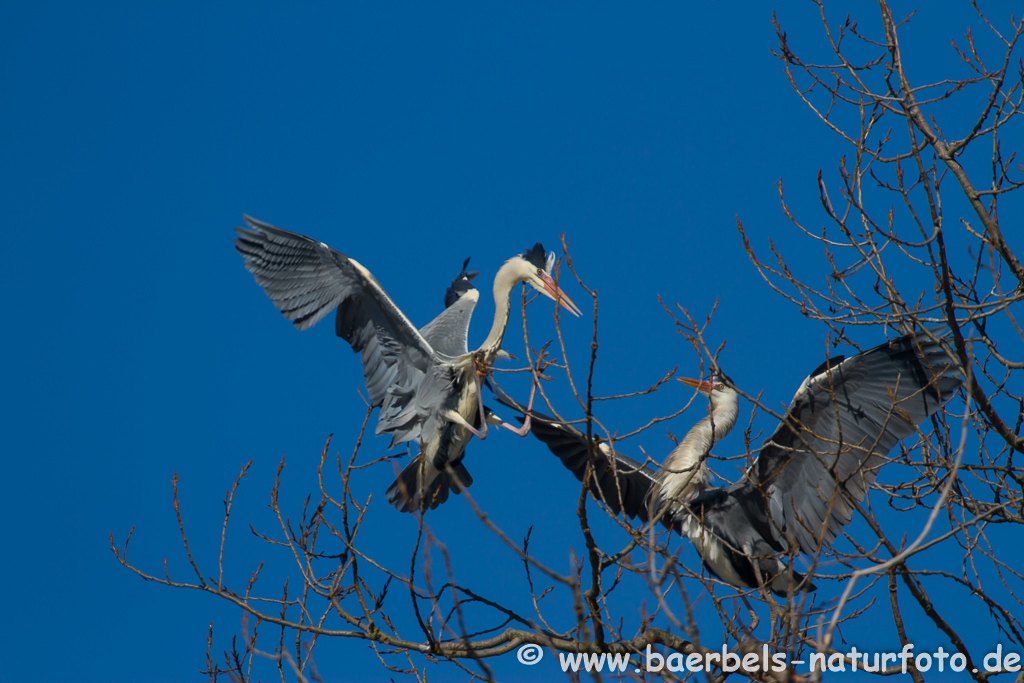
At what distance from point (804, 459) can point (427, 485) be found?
2.29 m

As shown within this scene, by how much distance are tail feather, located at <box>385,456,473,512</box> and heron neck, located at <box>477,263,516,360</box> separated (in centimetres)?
80

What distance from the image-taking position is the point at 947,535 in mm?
2760

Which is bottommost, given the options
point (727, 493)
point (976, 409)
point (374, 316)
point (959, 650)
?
point (959, 650)

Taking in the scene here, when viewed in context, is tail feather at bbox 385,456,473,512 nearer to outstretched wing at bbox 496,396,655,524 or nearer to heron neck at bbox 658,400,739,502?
outstretched wing at bbox 496,396,655,524

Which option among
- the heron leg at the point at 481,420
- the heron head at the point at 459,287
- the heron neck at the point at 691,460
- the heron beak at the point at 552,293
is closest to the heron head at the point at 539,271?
the heron beak at the point at 552,293

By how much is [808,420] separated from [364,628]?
236 cm

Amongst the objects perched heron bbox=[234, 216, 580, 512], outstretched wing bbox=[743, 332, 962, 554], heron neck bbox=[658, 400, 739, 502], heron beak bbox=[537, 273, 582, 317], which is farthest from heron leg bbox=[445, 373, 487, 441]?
outstretched wing bbox=[743, 332, 962, 554]

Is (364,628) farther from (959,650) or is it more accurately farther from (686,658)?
(959,650)

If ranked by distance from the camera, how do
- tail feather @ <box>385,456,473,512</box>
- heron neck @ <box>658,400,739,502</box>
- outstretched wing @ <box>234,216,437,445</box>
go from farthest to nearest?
tail feather @ <box>385,456,473,512</box>
outstretched wing @ <box>234,216,437,445</box>
heron neck @ <box>658,400,739,502</box>

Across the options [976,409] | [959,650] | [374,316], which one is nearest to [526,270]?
[374,316]

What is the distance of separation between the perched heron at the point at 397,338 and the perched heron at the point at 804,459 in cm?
100

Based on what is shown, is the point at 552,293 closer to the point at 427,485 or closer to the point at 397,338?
the point at 397,338

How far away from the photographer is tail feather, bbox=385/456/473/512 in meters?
5.75

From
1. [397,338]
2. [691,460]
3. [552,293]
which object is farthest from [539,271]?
[691,460]
